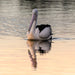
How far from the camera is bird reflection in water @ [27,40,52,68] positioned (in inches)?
531

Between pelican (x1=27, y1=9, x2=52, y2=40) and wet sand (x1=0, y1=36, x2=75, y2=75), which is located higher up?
wet sand (x1=0, y1=36, x2=75, y2=75)

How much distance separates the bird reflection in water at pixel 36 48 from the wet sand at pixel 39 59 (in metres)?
0.12

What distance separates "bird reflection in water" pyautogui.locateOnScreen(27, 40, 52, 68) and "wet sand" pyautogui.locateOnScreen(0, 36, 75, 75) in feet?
0.40

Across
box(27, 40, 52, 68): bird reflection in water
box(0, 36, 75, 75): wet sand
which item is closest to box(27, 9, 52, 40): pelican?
box(27, 40, 52, 68): bird reflection in water

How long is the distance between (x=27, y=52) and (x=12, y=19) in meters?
10.7

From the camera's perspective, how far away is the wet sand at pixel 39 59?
36.7 ft

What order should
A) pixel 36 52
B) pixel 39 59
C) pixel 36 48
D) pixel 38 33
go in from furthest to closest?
pixel 38 33, pixel 36 48, pixel 36 52, pixel 39 59

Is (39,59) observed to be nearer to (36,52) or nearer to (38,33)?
(36,52)

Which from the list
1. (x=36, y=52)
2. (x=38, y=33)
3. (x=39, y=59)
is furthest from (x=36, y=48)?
(x=39, y=59)

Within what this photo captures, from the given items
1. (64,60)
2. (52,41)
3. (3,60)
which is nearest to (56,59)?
(64,60)

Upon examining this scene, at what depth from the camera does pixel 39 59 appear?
13.1 m

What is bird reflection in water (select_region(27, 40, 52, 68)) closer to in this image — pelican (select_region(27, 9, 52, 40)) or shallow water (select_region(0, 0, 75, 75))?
shallow water (select_region(0, 0, 75, 75))

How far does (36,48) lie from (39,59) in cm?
233

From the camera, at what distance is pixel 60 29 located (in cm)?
2041
